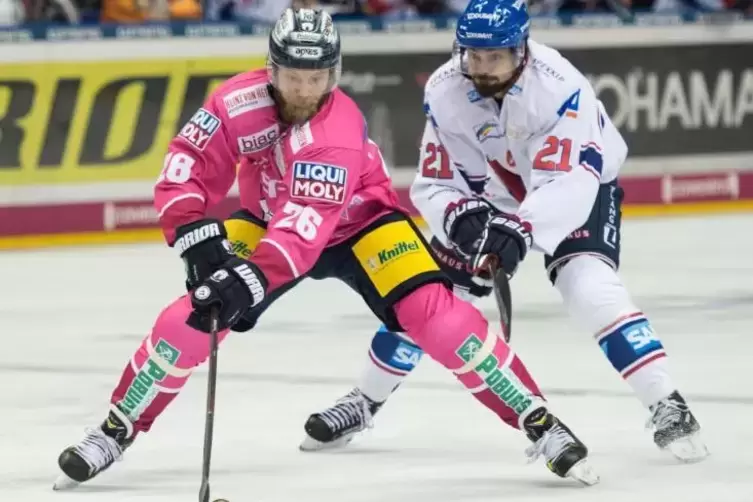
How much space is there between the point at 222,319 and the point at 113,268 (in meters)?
4.53

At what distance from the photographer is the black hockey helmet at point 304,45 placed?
13.5ft

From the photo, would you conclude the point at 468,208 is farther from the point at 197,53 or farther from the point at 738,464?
the point at 197,53

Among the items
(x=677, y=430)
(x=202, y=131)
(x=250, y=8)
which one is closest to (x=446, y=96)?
(x=202, y=131)

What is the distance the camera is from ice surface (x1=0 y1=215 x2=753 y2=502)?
170 inches

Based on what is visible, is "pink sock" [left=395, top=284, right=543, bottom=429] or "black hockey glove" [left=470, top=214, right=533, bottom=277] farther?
"black hockey glove" [left=470, top=214, right=533, bottom=277]

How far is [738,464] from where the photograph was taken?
4.46m

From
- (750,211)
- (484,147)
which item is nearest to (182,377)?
(484,147)

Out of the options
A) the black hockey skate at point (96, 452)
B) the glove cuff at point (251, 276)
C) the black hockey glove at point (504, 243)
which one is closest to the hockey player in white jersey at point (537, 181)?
the black hockey glove at point (504, 243)

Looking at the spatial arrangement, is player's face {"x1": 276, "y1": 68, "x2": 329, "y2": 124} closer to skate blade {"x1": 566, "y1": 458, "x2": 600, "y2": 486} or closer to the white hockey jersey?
the white hockey jersey

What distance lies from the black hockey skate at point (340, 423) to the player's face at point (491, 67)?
0.96 m

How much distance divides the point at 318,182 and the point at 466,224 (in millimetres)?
526

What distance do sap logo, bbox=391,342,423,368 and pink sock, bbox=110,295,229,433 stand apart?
2.37 ft

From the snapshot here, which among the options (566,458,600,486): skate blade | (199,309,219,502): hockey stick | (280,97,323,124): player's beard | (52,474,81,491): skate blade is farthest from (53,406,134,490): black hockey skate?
(566,458,600,486): skate blade

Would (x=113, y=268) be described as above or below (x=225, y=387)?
below
